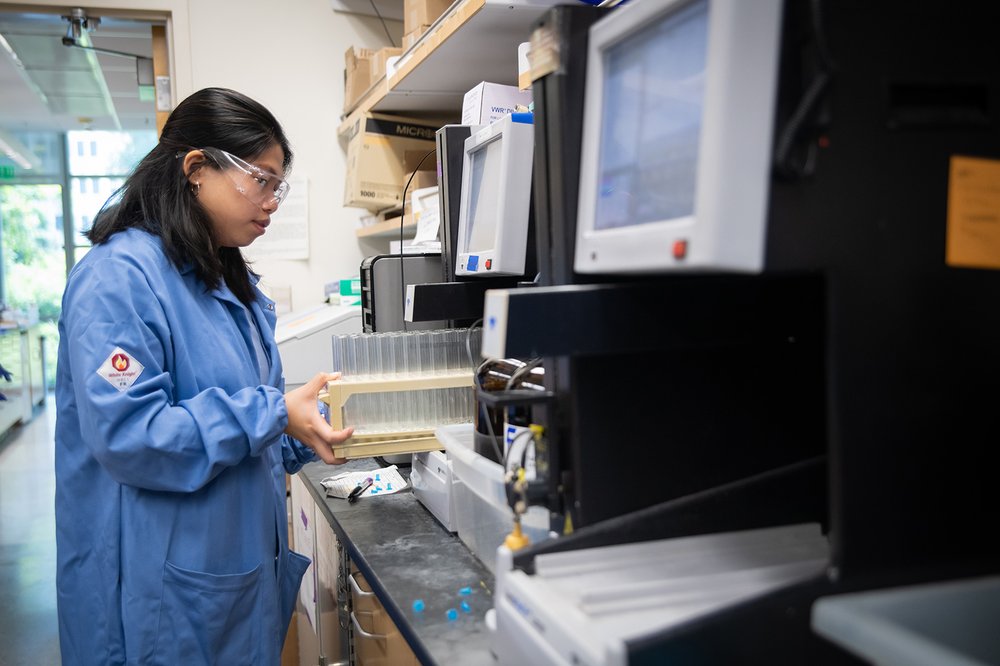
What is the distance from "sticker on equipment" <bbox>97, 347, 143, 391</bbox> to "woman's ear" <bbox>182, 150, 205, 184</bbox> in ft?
1.26

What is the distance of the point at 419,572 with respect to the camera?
135 cm

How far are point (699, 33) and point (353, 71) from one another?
2737 mm

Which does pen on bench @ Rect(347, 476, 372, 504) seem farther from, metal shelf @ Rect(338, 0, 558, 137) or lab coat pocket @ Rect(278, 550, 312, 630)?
metal shelf @ Rect(338, 0, 558, 137)

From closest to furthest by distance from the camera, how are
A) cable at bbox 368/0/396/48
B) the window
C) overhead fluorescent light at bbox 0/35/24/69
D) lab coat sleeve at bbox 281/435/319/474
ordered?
lab coat sleeve at bbox 281/435/319/474 → cable at bbox 368/0/396/48 → overhead fluorescent light at bbox 0/35/24/69 → the window

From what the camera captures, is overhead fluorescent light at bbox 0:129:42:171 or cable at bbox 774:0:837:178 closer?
cable at bbox 774:0:837:178

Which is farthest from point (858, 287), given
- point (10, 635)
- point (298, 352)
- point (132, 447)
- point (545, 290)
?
point (10, 635)

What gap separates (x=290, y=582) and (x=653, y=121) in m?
1.30

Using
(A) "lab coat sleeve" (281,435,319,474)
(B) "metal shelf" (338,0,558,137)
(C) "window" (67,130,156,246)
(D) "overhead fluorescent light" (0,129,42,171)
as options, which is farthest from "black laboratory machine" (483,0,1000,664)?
(C) "window" (67,130,156,246)

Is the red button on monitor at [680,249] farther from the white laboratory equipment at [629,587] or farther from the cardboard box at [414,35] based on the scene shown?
the cardboard box at [414,35]

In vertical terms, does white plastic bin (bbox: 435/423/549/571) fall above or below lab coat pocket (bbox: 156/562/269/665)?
above

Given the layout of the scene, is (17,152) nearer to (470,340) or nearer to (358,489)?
(358,489)

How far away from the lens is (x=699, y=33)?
2.35 feet

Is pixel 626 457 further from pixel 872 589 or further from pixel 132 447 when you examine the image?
pixel 132 447

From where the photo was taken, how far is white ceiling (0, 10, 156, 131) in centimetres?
504
